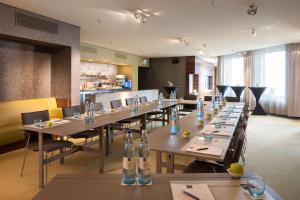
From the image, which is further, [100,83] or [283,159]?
[100,83]

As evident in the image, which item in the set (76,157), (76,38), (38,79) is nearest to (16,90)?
(38,79)

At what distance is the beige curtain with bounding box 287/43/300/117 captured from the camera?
805 centimetres

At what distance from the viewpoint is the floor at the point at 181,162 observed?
282 centimetres

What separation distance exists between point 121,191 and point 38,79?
5.10 metres

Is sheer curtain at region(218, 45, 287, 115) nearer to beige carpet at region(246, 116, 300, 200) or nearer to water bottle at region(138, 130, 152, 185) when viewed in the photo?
beige carpet at region(246, 116, 300, 200)

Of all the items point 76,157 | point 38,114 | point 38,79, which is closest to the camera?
point 38,114

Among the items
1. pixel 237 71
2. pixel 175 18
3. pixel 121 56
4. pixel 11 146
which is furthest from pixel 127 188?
pixel 237 71

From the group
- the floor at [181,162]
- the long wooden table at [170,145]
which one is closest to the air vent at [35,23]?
the floor at [181,162]

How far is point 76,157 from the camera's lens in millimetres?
3947

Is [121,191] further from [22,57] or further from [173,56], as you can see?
[173,56]

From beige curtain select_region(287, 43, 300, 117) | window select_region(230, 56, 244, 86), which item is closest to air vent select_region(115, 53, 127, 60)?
window select_region(230, 56, 244, 86)

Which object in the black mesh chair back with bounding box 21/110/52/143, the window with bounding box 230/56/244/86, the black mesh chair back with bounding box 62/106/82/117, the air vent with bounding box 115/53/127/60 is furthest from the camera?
the window with bounding box 230/56/244/86

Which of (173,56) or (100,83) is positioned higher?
(173,56)

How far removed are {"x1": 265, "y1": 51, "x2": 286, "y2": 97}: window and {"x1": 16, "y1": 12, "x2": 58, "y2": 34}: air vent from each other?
807cm
